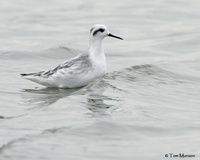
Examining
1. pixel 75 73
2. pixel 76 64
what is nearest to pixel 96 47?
pixel 76 64

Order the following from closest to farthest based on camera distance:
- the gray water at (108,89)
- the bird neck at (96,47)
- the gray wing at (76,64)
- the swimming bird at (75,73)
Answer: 1. the gray water at (108,89)
2. the swimming bird at (75,73)
3. the gray wing at (76,64)
4. the bird neck at (96,47)

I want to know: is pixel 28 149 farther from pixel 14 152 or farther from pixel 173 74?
pixel 173 74

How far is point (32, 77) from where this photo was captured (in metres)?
10.5

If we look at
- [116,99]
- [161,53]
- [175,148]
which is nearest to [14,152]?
[175,148]

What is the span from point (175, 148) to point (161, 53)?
7.86 metres

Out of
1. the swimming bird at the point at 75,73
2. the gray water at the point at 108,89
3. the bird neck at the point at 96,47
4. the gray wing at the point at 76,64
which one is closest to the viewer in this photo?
the gray water at the point at 108,89

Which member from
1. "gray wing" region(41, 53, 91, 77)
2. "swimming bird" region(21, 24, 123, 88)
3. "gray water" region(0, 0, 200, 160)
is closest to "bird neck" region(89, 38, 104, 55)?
"swimming bird" region(21, 24, 123, 88)

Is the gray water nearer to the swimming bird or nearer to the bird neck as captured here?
the swimming bird

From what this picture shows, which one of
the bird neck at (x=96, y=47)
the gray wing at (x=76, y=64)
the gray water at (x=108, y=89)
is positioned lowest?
the gray water at (x=108, y=89)

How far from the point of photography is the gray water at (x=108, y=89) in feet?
23.3

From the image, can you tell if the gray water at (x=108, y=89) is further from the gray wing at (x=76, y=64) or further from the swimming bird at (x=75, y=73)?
the gray wing at (x=76, y=64)

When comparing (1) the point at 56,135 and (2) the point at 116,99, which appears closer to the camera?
(1) the point at 56,135

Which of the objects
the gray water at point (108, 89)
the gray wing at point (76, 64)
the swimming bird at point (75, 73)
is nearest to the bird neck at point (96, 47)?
the swimming bird at point (75, 73)

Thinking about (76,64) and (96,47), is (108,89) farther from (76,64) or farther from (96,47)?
(96,47)
